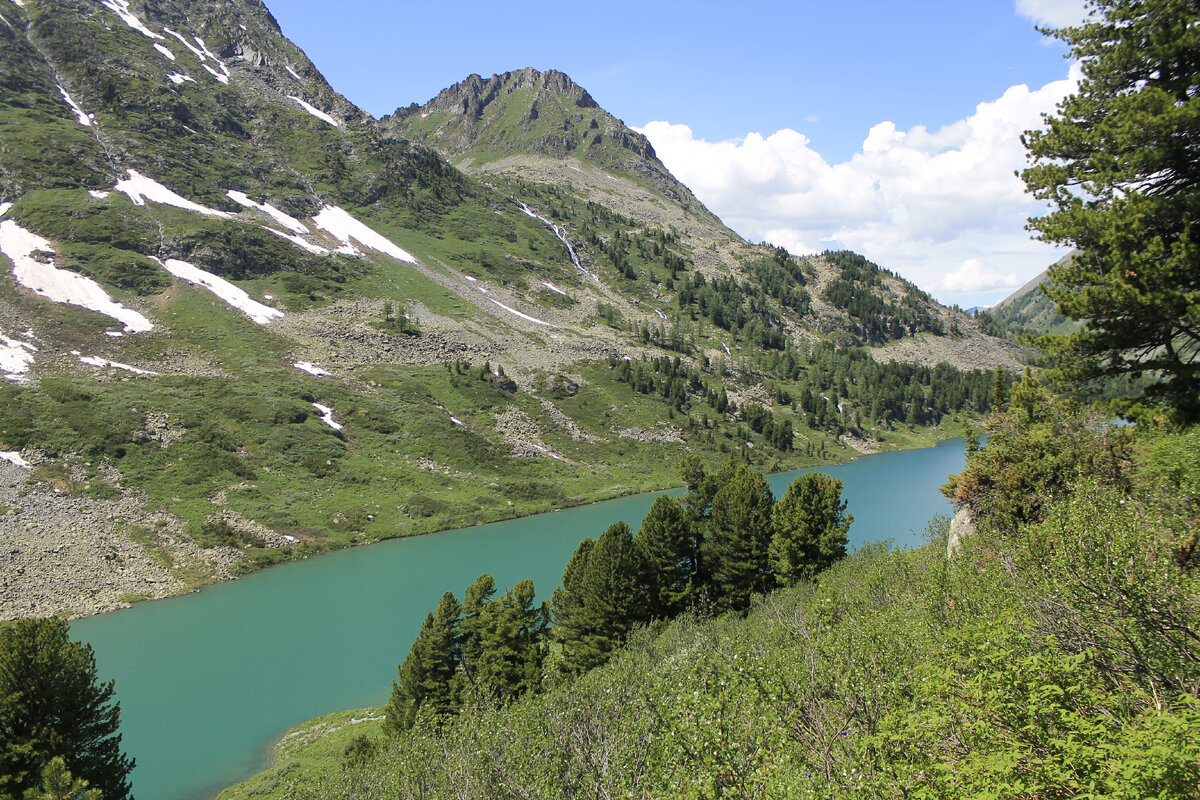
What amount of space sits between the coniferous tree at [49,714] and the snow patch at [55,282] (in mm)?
102942

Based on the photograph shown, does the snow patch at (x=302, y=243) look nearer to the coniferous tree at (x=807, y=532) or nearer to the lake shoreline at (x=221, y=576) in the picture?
the lake shoreline at (x=221, y=576)

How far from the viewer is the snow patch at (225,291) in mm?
124831

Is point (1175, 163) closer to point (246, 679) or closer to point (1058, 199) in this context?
point (1058, 199)

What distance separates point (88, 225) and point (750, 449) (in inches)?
5766

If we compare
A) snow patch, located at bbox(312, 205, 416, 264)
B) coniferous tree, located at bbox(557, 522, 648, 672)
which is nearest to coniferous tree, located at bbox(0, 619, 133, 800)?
coniferous tree, located at bbox(557, 522, 648, 672)

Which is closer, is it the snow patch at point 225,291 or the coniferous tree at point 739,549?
the coniferous tree at point 739,549

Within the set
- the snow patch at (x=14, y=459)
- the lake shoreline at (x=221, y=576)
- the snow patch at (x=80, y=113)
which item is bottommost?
the lake shoreline at (x=221, y=576)

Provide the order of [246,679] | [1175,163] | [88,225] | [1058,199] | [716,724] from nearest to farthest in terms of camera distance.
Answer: [716,724], [1175,163], [1058,199], [246,679], [88,225]

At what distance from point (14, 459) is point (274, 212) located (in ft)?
377

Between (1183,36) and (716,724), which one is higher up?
(1183,36)

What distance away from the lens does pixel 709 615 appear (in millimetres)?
43656

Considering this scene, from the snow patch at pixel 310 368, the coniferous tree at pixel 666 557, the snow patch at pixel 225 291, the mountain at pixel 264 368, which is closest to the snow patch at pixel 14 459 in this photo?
the mountain at pixel 264 368

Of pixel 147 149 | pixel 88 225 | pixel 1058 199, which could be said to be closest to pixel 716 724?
pixel 1058 199

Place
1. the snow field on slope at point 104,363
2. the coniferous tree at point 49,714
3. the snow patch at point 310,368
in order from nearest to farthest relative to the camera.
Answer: the coniferous tree at point 49,714
the snow field on slope at point 104,363
the snow patch at point 310,368
